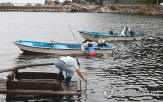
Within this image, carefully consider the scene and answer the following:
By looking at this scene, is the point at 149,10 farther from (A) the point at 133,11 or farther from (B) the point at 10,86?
(B) the point at 10,86

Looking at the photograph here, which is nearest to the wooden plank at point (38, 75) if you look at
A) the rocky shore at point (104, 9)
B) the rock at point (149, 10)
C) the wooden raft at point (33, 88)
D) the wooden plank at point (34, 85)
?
the wooden raft at point (33, 88)

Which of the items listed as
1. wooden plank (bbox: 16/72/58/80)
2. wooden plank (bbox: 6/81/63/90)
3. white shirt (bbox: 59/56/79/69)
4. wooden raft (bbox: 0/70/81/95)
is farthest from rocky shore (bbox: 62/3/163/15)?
wooden plank (bbox: 6/81/63/90)

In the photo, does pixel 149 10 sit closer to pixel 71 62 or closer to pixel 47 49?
pixel 47 49

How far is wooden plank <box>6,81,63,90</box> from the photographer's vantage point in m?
14.9

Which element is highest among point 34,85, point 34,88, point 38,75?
point 38,75

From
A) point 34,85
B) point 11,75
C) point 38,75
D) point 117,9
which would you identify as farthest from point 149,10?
point 11,75

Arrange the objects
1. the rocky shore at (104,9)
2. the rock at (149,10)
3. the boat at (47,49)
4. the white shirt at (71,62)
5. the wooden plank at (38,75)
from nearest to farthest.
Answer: the white shirt at (71,62) < the wooden plank at (38,75) < the boat at (47,49) < the rock at (149,10) < the rocky shore at (104,9)

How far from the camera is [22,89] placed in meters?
15.1

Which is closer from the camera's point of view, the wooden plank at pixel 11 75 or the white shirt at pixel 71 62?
the wooden plank at pixel 11 75

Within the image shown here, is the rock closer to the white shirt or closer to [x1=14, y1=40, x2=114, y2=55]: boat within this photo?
[x1=14, y1=40, x2=114, y2=55]: boat

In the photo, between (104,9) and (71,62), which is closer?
(71,62)

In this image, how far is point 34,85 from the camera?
49.4 feet

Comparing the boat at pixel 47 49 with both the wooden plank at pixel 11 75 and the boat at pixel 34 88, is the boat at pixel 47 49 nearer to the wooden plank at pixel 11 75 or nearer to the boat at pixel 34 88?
the wooden plank at pixel 11 75

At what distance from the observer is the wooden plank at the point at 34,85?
14873 millimetres
